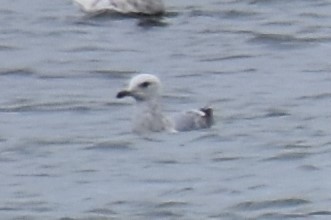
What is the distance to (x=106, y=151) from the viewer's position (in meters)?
19.5

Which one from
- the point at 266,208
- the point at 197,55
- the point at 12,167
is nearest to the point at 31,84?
the point at 197,55

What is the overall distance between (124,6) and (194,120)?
6.05m

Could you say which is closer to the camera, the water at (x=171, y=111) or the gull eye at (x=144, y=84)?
the water at (x=171, y=111)

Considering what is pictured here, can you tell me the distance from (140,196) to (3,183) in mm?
1226

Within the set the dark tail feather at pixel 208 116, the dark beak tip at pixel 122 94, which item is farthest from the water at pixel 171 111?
the dark beak tip at pixel 122 94

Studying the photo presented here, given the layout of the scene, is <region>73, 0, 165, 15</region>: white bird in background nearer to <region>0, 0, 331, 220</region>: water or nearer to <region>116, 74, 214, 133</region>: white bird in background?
<region>0, 0, 331, 220</region>: water

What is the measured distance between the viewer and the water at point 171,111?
17.6 meters

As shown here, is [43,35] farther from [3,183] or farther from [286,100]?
[3,183]

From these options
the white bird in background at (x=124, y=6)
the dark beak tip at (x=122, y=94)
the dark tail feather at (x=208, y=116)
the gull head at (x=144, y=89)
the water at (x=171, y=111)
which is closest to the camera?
the water at (x=171, y=111)

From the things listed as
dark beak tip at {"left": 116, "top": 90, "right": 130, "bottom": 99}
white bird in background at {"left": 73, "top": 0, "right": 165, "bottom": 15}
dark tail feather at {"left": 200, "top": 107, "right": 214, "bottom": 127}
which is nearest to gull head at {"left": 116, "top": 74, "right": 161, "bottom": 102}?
dark beak tip at {"left": 116, "top": 90, "right": 130, "bottom": 99}

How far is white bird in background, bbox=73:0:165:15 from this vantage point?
84.6 feet

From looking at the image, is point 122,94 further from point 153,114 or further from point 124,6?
point 124,6

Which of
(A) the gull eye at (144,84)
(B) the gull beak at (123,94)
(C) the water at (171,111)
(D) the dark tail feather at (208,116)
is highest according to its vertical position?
(A) the gull eye at (144,84)

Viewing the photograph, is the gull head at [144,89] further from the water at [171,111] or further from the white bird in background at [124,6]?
the white bird in background at [124,6]
